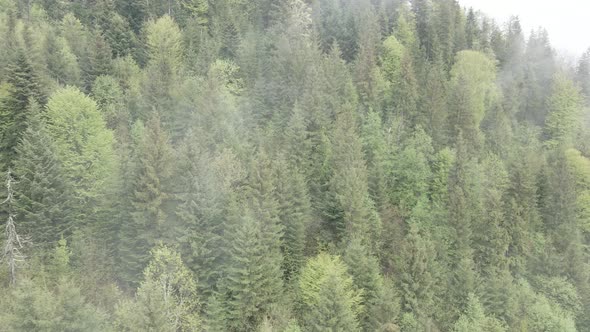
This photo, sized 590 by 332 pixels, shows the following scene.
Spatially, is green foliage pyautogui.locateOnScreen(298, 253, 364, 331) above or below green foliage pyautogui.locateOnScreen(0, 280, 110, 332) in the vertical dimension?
below

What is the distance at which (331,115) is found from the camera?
2366 inches

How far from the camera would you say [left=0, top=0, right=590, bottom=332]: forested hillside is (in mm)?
37500

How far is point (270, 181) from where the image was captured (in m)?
41.0

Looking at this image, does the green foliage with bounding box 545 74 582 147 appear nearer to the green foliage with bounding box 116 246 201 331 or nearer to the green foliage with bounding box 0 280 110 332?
the green foliage with bounding box 116 246 201 331

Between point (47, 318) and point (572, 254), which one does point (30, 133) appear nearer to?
point (47, 318)

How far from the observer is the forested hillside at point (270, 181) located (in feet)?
123

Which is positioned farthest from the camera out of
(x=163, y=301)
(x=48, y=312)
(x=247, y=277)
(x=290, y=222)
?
(x=290, y=222)

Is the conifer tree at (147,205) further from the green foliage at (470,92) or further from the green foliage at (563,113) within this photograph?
the green foliage at (563,113)

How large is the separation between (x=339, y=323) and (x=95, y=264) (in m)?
21.5

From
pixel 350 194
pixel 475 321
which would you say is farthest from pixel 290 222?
pixel 475 321

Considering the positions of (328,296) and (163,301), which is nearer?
(163,301)

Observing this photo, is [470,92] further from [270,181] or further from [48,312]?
[48,312]

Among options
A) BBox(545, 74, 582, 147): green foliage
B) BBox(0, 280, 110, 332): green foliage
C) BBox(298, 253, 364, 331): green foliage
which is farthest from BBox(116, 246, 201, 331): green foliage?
BBox(545, 74, 582, 147): green foliage

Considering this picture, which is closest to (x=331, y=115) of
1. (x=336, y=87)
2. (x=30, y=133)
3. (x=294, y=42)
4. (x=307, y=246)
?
(x=336, y=87)
